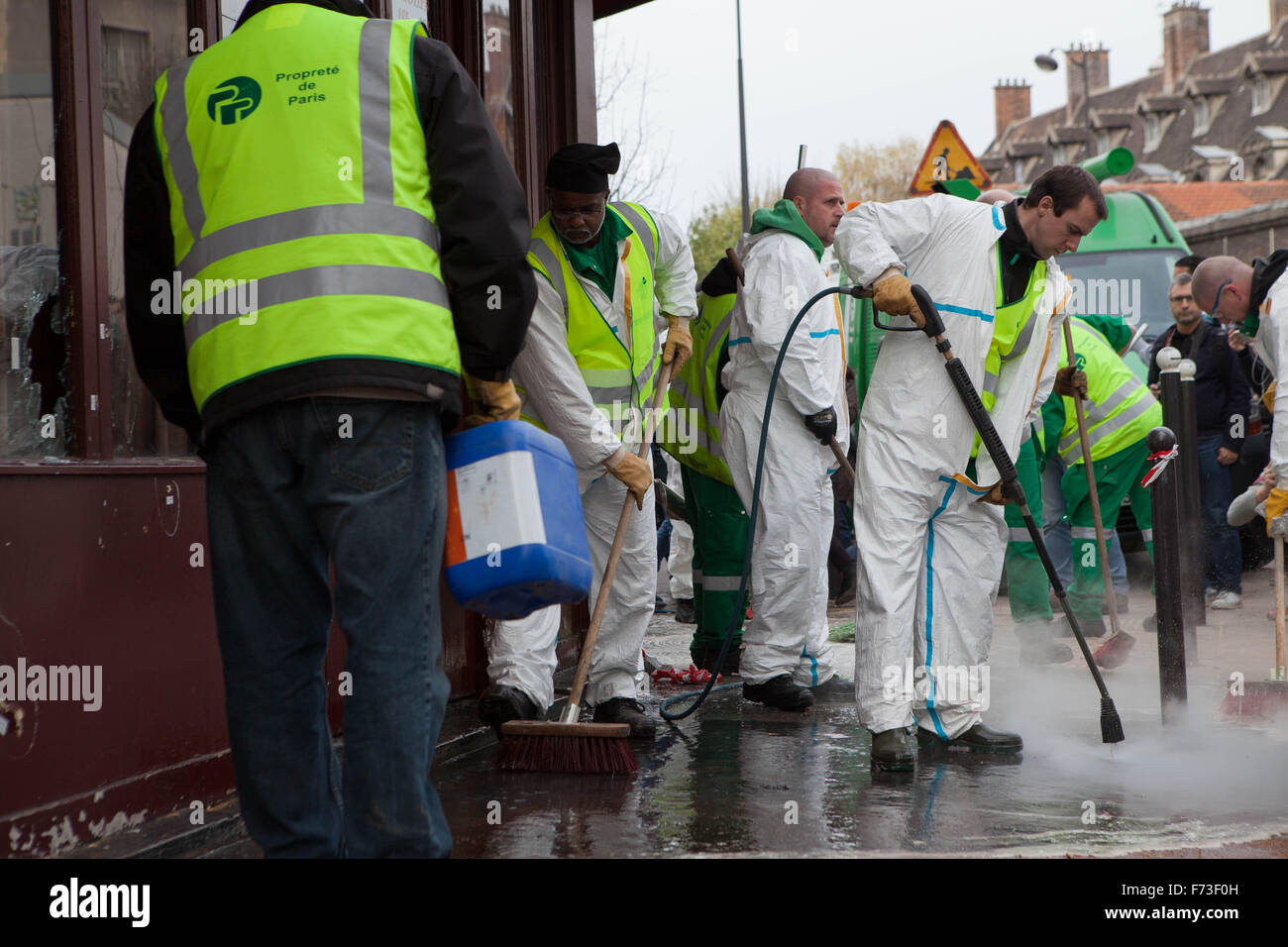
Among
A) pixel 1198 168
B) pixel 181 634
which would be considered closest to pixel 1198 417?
pixel 181 634

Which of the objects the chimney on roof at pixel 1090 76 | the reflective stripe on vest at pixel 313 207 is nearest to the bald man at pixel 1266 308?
the reflective stripe on vest at pixel 313 207

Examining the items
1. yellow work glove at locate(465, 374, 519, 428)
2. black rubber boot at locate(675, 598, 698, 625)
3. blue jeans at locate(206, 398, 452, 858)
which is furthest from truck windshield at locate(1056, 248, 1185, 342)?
blue jeans at locate(206, 398, 452, 858)

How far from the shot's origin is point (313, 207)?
2662 mm

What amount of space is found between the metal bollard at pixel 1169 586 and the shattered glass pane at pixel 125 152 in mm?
3352

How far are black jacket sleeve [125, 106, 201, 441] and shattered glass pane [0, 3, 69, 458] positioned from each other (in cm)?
64

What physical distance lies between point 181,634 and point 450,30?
3.03 metres

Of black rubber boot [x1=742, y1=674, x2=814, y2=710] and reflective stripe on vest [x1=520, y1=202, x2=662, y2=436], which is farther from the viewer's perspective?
black rubber boot [x1=742, y1=674, x2=814, y2=710]

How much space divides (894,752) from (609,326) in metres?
1.76

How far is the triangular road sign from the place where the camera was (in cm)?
925

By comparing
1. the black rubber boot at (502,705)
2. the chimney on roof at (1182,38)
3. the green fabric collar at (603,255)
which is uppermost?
the chimney on roof at (1182,38)

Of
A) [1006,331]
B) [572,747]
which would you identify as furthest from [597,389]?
[1006,331]

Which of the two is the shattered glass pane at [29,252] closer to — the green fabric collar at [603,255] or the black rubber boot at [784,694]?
the green fabric collar at [603,255]

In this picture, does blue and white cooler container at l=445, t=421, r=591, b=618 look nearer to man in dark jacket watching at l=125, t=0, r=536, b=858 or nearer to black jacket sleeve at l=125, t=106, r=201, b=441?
man in dark jacket watching at l=125, t=0, r=536, b=858

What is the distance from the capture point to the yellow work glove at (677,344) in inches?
215
